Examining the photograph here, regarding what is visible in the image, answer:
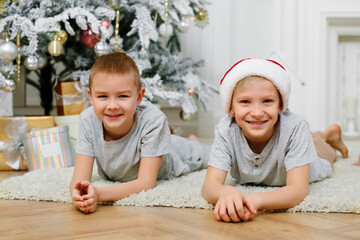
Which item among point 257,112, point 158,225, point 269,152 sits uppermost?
point 257,112

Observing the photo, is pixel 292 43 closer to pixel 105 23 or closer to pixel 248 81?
pixel 105 23

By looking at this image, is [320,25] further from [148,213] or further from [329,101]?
[148,213]

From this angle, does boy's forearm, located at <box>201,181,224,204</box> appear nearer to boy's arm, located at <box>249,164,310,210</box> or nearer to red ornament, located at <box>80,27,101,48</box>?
boy's arm, located at <box>249,164,310,210</box>

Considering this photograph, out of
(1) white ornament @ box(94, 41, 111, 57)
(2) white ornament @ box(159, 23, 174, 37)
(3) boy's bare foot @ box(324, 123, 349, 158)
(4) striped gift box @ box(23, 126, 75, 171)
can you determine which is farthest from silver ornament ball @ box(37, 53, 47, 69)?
(3) boy's bare foot @ box(324, 123, 349, 158)

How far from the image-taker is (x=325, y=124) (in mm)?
3072

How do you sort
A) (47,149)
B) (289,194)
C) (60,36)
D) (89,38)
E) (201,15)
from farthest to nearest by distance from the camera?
(201,15) → (89,38) → (60,36) → (47,149) → (289,194)

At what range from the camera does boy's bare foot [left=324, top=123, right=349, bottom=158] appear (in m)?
1.85

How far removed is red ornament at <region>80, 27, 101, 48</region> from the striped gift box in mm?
500

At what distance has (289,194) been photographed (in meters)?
1.03

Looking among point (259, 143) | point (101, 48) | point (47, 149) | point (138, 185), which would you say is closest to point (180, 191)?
point (138, 185)

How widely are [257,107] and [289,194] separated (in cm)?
21

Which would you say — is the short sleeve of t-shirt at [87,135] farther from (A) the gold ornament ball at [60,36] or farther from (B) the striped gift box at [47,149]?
(A) the gold ornament ball at [60,36]

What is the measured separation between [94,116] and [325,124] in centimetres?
215

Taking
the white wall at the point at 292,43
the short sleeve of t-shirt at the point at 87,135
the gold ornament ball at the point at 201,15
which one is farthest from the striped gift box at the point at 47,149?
the white wall at the point at 292,43
